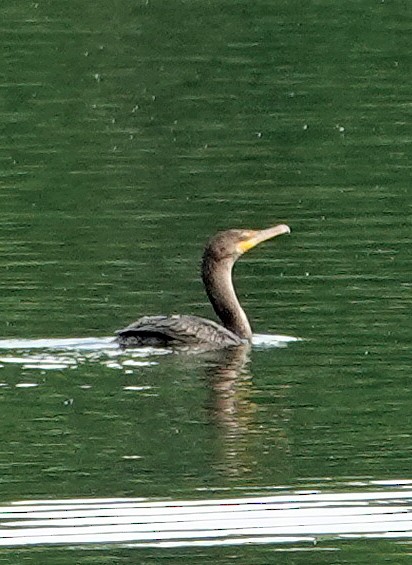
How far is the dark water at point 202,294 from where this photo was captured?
438 inches

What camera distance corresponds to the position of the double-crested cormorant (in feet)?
48.0

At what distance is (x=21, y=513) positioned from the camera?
430 inches

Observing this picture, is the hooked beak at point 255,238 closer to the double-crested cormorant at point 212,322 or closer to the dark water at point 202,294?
the double-crested cormorant at point 212,322

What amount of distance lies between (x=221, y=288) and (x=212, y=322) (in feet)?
2.44

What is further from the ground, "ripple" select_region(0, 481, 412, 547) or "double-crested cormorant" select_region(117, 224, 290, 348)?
"double-crested cormorant" select_region(117, 224, 290, 348)

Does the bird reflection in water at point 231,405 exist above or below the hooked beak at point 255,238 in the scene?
below

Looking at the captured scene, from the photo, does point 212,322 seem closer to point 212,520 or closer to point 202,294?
point 202,294

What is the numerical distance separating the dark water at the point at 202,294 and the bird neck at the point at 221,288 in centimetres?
22

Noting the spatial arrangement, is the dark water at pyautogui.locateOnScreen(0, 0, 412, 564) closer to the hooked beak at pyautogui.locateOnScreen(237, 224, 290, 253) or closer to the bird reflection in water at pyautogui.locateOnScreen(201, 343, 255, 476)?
the bird reflection in water at pyautogui.locateOnScreen(201, 343, 255, 476)

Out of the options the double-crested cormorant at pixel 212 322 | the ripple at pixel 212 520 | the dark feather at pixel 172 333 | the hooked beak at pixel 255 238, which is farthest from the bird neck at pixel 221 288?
the ripple at pixel 212 520

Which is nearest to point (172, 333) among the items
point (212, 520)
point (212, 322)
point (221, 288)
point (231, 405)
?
point (212, 322)

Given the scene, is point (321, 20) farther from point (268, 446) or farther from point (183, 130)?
point (268, 446)

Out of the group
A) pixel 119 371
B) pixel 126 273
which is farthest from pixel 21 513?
pixel 126 273

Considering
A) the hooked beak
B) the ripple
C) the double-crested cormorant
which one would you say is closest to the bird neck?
the double-crested cormorant
